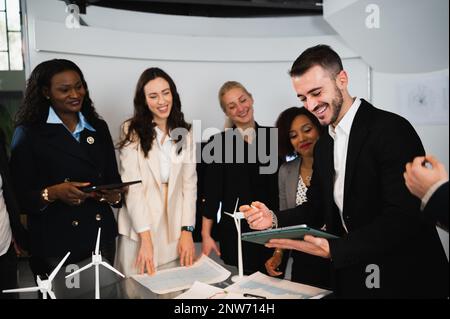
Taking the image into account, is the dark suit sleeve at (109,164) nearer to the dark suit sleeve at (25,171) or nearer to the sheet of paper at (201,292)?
the dark suit sleeve at (25,171)

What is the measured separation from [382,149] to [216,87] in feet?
5.17

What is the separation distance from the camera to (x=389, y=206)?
1877 mm

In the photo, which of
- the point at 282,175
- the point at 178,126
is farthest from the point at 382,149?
the point at 178,126

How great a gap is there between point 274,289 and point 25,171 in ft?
5.04

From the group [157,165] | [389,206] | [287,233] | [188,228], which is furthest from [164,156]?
[389,206]

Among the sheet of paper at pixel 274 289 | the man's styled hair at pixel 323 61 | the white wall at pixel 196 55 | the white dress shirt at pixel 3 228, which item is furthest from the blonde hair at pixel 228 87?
the white dress shirt at pixel 3 228

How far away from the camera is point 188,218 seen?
2838 mm

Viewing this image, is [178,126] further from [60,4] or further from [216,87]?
[60,4]

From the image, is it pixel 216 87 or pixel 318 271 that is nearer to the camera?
pixel 318 271

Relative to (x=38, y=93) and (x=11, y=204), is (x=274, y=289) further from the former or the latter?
(x=38, y=93)

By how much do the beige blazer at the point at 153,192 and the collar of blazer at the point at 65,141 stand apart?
0.95ft

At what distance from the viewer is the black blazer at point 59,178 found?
2430 millimetres

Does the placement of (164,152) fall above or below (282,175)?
above
